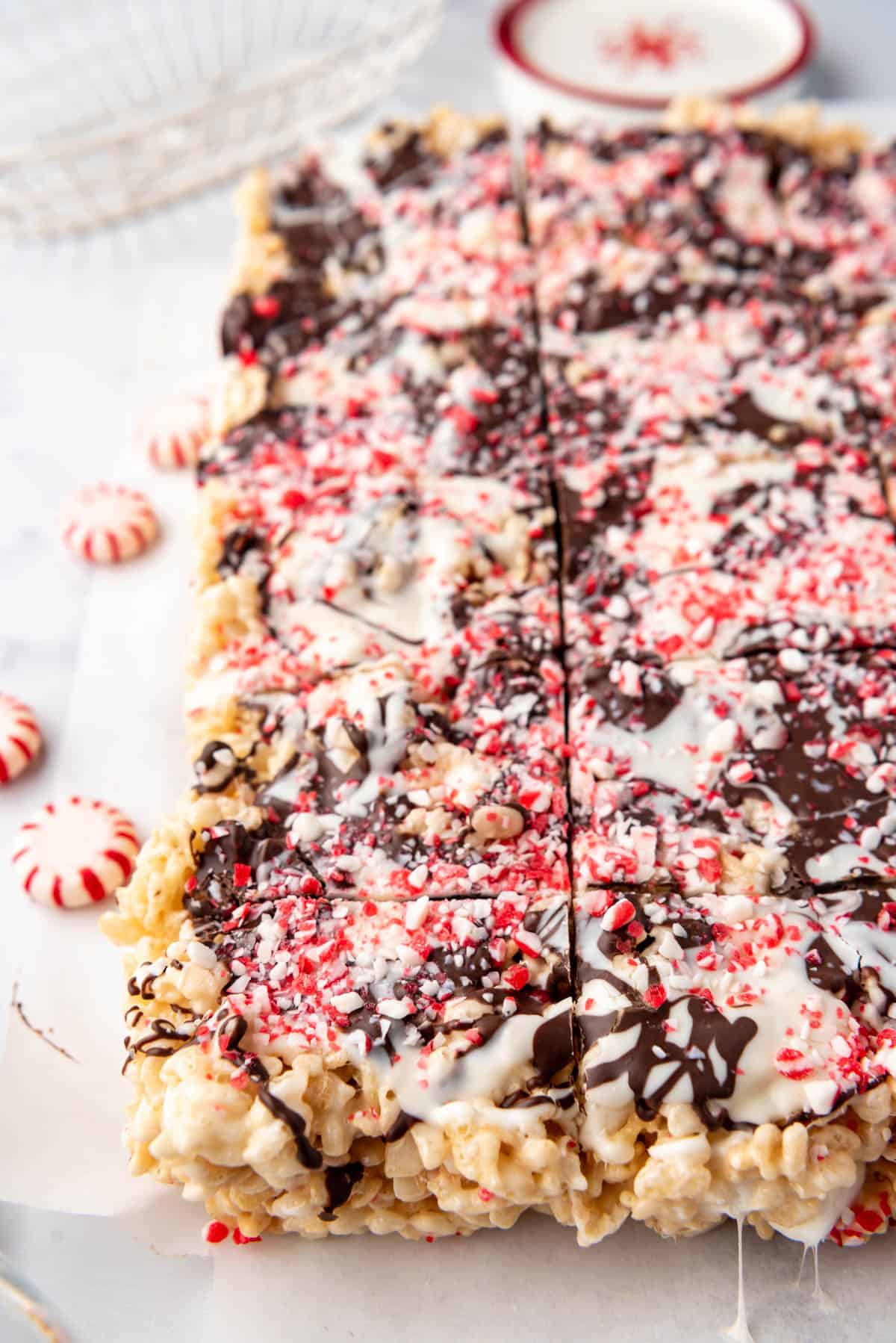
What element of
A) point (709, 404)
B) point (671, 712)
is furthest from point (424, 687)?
point (709, 404)

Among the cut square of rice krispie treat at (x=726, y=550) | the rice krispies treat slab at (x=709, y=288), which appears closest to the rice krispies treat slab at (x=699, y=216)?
the rice krispies treat slab at (x=709, y=288)

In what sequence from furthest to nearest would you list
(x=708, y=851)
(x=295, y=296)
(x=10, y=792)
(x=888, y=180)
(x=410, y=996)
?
1. (x=888, y=180)
2. (x=295, y=296)
3. (x=10, y=792)
4. (x=708, y=851)
5. (x=410, y=996)

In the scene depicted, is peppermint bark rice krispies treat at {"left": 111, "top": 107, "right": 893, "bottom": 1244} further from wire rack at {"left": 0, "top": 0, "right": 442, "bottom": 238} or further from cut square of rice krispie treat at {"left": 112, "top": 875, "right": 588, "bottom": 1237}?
wire rack at {"left": 0, "top": 0, "right": 442, "bottom": 238}

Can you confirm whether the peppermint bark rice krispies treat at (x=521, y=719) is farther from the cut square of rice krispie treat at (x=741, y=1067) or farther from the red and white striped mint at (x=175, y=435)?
the red and white striped mint at (x=175, y=435)

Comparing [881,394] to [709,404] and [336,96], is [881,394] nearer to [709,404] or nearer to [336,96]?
[709,404]

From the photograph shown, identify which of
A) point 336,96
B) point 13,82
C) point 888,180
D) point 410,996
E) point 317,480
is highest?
point 13,82

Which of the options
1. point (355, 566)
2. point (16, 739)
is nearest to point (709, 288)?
point (355, 566)

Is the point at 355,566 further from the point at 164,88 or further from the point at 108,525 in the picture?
the point at 164,88
